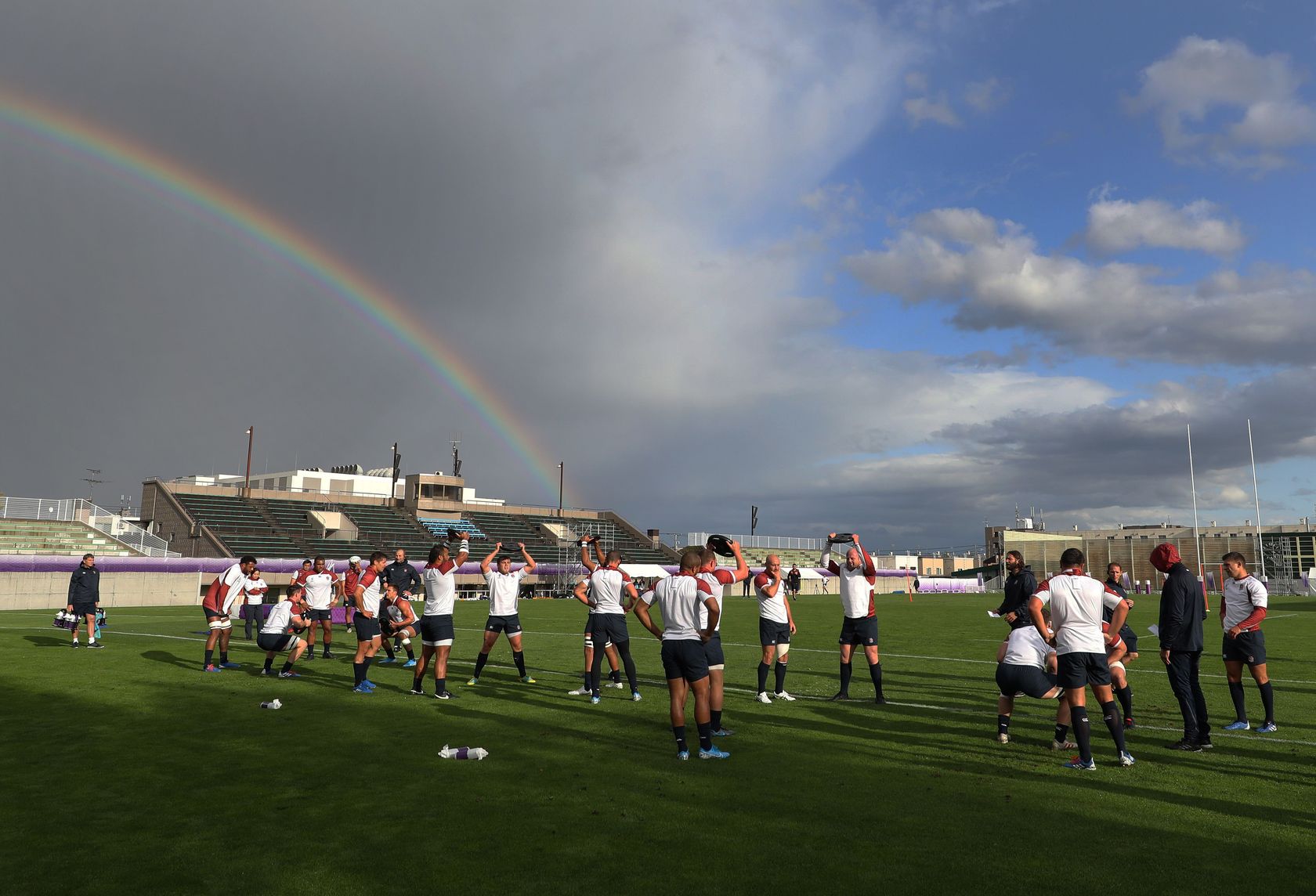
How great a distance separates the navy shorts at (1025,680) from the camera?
27.4 feet

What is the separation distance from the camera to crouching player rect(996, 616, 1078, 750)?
837 cm

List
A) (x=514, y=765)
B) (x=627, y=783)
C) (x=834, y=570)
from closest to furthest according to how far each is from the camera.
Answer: (x=627, y=783)
(x=514, y=765)
(x=834, y=570)

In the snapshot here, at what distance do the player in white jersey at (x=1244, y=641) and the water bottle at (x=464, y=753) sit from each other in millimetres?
8177

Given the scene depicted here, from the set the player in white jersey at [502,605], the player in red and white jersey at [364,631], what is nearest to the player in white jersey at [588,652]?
the player in white jersey at [502,605]

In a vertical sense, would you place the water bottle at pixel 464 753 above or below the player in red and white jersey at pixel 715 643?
below

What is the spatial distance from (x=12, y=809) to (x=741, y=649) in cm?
1487

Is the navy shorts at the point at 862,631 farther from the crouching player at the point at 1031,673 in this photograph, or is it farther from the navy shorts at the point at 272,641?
the navy shorts at the point at 272,641

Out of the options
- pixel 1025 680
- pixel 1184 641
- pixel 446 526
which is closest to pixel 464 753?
pixel 1025 680

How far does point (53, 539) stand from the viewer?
150ft

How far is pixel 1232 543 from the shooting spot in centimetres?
8200

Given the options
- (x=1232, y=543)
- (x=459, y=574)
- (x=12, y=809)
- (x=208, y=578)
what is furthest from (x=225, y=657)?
(x=1232, y=543)

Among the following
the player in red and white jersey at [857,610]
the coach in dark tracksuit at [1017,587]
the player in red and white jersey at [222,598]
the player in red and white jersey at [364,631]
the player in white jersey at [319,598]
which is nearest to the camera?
the coach in dark tracksuit at [1017,587]

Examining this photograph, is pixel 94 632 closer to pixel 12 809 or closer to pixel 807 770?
pixel 12 809

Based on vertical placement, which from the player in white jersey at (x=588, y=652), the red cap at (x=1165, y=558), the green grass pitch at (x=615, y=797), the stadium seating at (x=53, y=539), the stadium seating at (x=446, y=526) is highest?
the stadium seating at (x=446, y=526)
